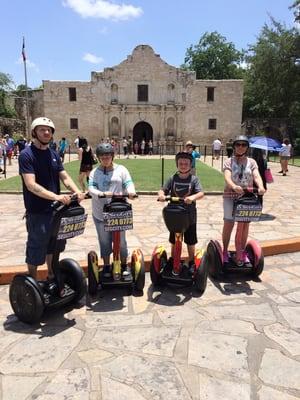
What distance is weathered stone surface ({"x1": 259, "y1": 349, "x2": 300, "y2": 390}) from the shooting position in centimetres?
302

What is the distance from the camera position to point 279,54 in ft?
116

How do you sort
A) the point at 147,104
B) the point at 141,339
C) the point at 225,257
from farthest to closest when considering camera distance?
1. the point at 147,104
2. the point at 225,257
3. the point at 141,339

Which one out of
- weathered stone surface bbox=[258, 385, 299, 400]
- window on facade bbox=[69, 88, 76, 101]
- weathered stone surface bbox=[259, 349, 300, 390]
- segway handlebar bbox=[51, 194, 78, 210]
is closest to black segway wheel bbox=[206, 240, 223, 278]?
weathered stone surface bbox=[259, 349, 300, 390]

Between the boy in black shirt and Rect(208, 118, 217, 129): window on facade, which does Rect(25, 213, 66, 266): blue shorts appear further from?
Rect(208, 118, 217, 129): window on facade

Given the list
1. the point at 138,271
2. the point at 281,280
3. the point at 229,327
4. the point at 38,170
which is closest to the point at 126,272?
the point at 138,271

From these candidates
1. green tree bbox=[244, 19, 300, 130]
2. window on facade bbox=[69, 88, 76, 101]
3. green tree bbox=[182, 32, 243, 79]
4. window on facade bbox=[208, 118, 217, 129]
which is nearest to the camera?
green tree bbox=[244, 19, 300, 130]

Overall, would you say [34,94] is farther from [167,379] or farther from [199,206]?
[167,379]

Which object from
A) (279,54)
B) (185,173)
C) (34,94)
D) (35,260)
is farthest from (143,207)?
(34,94)

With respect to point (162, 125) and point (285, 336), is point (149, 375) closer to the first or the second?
point (285, 336)

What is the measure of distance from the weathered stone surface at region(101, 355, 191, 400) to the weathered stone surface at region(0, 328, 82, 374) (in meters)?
0.45

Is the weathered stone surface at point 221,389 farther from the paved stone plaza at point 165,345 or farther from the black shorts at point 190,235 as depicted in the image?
the black shorts at point 190,235

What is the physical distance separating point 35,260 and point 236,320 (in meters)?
2.15

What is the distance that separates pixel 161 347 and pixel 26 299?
1.40 metres

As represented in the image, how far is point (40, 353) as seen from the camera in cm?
343
